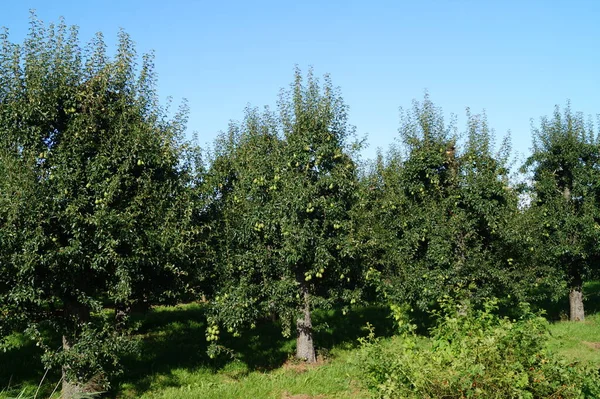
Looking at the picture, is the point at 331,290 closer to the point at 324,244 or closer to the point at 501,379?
the point at 324,244

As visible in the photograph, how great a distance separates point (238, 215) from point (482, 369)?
11.4 m

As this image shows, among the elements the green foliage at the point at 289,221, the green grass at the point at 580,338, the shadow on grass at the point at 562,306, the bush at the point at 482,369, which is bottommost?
the green grass at the point at 580,338

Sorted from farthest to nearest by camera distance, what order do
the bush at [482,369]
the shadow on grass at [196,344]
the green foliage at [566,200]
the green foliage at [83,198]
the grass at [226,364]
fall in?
the green foliage at [566,200] < the shadow on grass at [196,344] < the grass at [226,364] < the green foliage at [83,198] < the bush at [482,369]

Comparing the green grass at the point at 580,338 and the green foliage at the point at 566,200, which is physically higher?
the green foliage at the point at 566,200

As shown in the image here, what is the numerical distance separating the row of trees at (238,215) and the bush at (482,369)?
166 cm

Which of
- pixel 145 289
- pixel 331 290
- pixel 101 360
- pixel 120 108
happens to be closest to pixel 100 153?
pixel 120 108

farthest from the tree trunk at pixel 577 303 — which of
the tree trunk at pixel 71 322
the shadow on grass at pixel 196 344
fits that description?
the tree trunk at pixel 71 322

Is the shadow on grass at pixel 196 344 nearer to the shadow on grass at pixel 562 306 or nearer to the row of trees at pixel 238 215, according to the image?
the row of trees at pixel 238 215

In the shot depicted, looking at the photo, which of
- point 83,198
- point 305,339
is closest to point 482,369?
point 83,198

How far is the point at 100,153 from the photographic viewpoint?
1264 centimetres

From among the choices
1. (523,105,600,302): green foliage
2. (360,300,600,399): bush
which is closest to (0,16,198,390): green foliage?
(360,300,600,399): bush

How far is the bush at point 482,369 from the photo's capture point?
6.02 metres

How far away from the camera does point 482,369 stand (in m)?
5.93

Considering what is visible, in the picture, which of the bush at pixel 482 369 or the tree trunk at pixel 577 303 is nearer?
the bush at pixel 482 369
